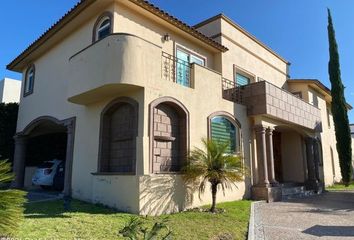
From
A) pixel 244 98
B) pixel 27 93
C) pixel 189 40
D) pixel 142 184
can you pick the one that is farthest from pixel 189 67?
pixel 27 93

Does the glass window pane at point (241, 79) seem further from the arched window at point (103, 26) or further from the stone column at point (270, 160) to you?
the arched window at point (103, 26)

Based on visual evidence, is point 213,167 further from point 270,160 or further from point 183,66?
point 270,160

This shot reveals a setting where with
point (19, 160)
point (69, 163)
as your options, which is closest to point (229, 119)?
point (69, 163)

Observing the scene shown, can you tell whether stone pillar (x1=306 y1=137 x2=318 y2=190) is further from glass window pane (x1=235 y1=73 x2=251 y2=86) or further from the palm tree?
the palm tree

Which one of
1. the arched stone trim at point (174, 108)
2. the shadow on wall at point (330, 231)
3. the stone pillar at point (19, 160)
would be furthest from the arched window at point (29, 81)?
the shadow on wall at point (330, 231)

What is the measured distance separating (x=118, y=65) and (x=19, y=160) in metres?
10.9

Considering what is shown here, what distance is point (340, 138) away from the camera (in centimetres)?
2103

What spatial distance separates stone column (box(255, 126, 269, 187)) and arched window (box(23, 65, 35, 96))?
12351mm

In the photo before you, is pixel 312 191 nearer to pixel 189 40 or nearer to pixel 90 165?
pixel 189 40

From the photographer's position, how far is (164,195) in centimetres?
981

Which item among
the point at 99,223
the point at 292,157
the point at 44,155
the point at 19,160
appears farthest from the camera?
the point at 292,157

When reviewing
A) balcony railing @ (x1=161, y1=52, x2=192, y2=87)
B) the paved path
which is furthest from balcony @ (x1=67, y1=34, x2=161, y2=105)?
the paved path

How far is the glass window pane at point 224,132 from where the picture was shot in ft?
41.3

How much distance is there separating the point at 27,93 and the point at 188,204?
477 inches
